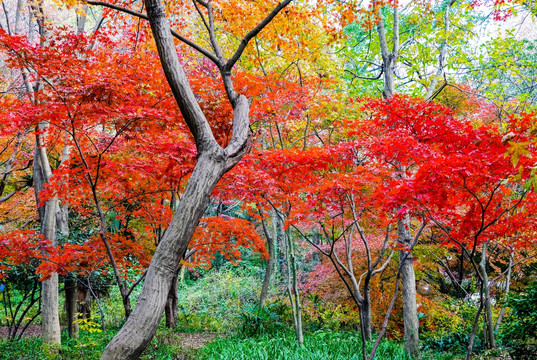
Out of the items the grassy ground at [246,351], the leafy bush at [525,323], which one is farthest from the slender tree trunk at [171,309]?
the leafy bush at [525,323]

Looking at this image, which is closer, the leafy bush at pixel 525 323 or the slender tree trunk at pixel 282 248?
the leafy bush at pixel 525 323

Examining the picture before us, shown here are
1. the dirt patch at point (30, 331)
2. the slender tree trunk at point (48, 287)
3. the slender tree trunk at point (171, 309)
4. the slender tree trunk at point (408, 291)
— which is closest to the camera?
the slender tree trunk at point (408, 291)

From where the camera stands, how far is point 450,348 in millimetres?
6789

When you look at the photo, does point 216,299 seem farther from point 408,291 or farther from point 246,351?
point 408,291

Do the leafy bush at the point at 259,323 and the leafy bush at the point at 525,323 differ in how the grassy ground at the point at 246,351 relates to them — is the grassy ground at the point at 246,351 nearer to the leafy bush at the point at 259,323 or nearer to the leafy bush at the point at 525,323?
the leafy bush at the point at 259,323

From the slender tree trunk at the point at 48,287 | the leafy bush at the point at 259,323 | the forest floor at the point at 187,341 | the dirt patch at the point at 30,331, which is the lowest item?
the dirt patch at the point at 30,331

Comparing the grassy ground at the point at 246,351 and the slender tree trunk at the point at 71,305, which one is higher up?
the slender tree trunk at the point at 71,305

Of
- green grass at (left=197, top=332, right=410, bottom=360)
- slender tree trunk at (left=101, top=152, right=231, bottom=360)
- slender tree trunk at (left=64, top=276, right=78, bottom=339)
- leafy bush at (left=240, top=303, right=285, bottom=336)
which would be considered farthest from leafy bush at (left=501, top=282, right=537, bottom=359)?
slender tree trunk at (left=64, top=276, right=78, bottom=339)

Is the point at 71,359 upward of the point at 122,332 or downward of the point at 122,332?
downward

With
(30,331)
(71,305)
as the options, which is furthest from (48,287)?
(30,331)

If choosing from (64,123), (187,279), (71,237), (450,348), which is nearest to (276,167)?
(64,123)

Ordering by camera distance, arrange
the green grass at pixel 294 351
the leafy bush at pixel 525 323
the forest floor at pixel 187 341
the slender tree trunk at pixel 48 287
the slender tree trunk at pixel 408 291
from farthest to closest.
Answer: the slender tree trunk at pixel 48 287 < the forest floor at pixel 187 341 < the slender tree trunk at pixel 408 291 < the green grass at pixel 294 351 < the leafy bush at pixel 525 323

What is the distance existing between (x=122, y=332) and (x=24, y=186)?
8.02m

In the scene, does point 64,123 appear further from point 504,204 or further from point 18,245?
point 504,204
